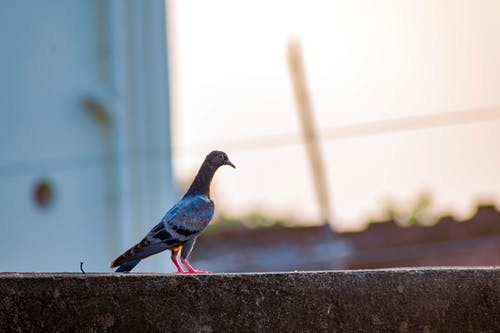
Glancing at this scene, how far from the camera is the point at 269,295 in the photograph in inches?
156

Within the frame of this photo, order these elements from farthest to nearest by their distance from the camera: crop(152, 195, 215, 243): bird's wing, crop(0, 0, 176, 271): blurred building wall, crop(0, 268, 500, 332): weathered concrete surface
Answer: crop(0, 0, 176, 271): blurred building wall
crop(152, 195, 215, 243): bird's wing
crop(0, 268, 500, 332): weathered concrete surface

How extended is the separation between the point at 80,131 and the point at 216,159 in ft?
27.1

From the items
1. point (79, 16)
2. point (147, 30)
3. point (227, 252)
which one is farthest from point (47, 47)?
point (227, 252)

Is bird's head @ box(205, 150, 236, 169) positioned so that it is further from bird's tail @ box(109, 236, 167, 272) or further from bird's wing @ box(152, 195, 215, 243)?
bird's tail @ box(109, 236, 167, 272)

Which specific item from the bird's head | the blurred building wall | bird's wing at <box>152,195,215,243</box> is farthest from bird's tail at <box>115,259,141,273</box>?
the blurred building wall

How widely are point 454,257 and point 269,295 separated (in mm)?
15771

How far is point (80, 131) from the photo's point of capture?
14406 millimetres

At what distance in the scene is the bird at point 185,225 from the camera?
5.47 m

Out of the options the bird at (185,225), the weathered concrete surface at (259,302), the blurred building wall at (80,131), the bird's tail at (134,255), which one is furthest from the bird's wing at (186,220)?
the blurred building wall at (80,131)

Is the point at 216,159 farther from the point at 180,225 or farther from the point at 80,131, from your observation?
the point at 80,131

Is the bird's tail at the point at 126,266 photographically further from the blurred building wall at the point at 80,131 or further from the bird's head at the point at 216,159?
the blurred building wall at the point at 80,131

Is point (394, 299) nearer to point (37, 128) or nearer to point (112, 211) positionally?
point (37, 128)

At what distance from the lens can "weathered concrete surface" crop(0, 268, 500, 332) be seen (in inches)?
150

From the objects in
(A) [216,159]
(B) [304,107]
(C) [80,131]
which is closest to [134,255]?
(A) [216,159]
